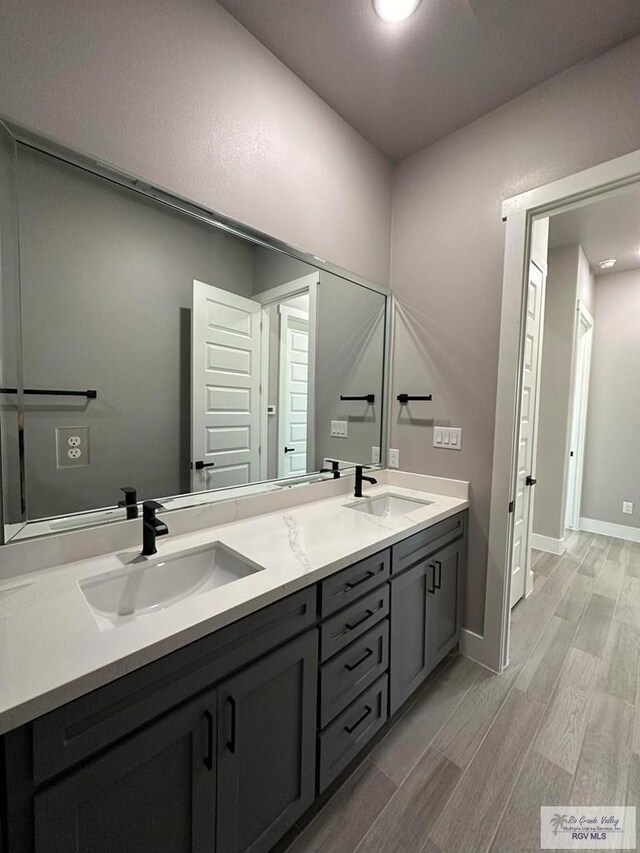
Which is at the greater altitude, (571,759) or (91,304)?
(91,304)

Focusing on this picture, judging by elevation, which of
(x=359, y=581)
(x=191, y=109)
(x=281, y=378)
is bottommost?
(x=359, y=581)

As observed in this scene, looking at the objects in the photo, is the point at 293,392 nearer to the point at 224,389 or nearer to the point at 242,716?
the point at 224,389

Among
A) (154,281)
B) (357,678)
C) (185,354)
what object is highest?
(154,281)

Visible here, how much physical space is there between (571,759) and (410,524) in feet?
3.57

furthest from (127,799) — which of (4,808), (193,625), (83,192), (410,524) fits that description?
(83,192)

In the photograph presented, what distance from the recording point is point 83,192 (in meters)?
→ 1.18

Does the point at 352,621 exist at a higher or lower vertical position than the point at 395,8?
lower

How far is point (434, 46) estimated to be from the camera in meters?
1.57

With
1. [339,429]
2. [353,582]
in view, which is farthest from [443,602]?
[339,429]

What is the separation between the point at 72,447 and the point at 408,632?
150 cm

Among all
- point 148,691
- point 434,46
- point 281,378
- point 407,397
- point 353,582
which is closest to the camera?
point 148,691

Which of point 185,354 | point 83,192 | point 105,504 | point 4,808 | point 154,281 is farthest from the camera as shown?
point 185,354

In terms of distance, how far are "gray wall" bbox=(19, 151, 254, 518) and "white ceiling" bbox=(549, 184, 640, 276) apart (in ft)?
8.62

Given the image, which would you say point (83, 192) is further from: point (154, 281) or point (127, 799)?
point (127, 799)
